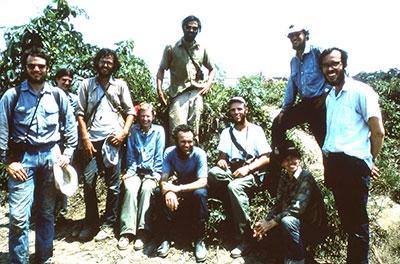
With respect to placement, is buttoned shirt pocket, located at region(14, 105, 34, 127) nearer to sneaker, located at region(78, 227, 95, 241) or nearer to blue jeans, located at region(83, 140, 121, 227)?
blue jeans, located at region(83, 140, 121, 227)

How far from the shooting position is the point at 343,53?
3.96 meters

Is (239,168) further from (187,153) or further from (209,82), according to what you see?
(209,82)

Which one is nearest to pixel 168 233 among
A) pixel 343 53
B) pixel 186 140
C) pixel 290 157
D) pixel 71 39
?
pixel 186 140

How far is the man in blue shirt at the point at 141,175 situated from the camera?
5.54 m

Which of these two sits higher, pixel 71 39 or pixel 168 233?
pixel 71 39

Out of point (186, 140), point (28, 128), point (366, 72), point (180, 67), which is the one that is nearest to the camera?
point (28, 128)

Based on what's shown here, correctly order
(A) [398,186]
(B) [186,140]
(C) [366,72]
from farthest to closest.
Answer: (C) [366,72], (A) [398,186], (B) [186,140]

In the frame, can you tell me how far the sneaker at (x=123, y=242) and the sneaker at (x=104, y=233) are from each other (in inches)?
8.6

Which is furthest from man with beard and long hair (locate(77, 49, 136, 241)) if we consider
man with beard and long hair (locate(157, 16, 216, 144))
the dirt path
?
man with beard and long hair (locate(157, 16, 216, 144))

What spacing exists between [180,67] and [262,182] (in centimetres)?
224

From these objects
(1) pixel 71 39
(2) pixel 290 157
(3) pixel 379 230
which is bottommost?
(3) pixel 379 230

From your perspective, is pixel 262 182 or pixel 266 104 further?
pixel 266 104

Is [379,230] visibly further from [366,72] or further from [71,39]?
[366,72]

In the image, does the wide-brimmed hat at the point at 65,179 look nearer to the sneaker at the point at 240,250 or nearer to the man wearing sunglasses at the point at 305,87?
the sneaker at the point at 240,250
